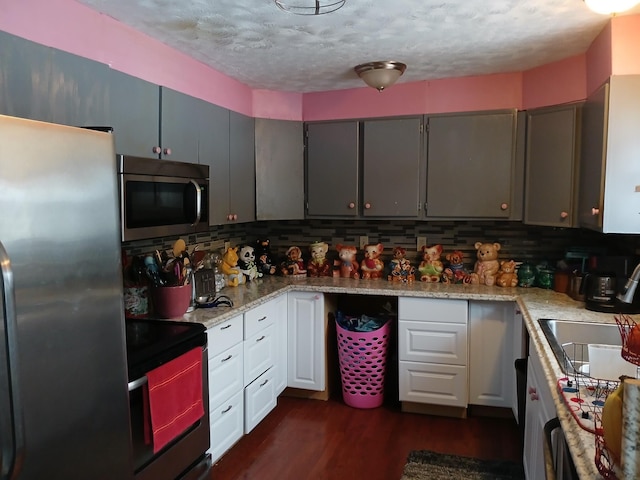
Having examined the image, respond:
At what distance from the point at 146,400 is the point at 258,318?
116 cm

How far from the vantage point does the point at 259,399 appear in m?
2.97

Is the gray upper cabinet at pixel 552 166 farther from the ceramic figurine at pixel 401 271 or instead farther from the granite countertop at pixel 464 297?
the ceramic figurine at pixel 401 271

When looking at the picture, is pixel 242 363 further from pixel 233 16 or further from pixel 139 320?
pixel 233 16

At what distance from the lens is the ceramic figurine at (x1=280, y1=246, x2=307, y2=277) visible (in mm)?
3660

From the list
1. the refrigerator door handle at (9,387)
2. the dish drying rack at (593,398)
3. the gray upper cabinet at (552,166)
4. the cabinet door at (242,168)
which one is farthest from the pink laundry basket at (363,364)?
the refrigerator door handle at (9,387)

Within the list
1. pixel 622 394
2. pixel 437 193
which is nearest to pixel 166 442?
pixel 622 394

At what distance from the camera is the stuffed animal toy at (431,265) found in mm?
3459

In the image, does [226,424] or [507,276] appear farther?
[507,276]

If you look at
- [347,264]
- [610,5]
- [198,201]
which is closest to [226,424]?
[198,201]

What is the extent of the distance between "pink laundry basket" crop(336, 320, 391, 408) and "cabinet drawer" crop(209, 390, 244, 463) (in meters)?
0.86

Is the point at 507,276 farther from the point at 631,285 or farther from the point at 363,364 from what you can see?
the point at 631,285

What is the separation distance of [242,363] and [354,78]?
1.93 meters

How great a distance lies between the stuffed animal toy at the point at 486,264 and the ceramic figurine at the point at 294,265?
4.04 ft

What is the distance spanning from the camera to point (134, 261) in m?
2.57
